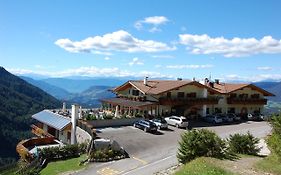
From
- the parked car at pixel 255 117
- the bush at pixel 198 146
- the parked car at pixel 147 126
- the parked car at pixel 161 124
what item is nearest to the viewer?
the bush at pixel 198 146

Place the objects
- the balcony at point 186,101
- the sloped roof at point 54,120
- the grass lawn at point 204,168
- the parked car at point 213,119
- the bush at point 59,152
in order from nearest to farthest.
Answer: the grass lawn at point 204,168
the bush at point 59,152
the sloped roof at point 54,120
the balcony at point 186,101
the parked car at point 213,119

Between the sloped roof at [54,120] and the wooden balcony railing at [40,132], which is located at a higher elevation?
the sloped roof at [54,120]

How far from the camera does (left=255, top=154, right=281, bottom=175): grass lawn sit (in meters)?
23.8

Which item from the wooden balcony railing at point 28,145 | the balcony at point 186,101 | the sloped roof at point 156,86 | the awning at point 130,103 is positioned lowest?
the wooden balcony railing at point 28,145

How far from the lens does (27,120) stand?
179125mm

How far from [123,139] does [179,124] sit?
1124 centimetres

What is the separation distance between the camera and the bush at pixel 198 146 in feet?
91.2

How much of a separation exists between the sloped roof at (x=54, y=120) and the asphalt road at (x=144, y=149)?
15.4ft

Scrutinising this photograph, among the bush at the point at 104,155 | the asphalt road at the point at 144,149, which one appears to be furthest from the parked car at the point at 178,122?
the bush at the point at 104,155

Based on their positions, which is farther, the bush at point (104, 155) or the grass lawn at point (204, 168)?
the bush at point (104, 155)

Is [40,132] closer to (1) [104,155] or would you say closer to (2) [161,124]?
(2) [161,124]

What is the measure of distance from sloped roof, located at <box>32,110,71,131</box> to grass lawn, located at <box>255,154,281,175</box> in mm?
25353

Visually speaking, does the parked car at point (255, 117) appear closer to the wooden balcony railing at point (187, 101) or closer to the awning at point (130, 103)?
the wooden balcony railing at point (187, 101)

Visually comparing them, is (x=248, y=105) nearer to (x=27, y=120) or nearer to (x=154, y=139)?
(x=154, y=139)
